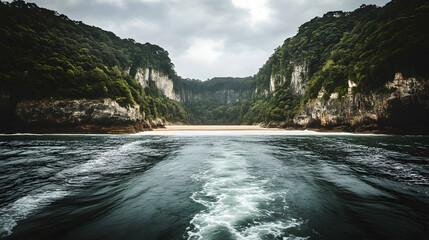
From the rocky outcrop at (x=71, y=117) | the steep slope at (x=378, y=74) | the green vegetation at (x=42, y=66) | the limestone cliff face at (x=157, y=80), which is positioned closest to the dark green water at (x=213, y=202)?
the steep slope at (x=378, y=74)

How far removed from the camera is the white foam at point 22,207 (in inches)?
157

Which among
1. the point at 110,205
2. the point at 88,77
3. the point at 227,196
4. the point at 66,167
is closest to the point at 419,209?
the point at 227,196

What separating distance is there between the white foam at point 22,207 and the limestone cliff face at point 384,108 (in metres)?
41.5

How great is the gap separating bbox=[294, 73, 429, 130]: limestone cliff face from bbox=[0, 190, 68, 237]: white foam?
136 feet

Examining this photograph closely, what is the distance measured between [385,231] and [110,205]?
740 cm

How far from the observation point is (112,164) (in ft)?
35.9

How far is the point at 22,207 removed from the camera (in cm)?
508

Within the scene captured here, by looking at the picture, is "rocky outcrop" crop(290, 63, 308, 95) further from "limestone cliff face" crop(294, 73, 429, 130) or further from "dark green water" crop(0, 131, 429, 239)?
"dark green water" crop(0, 131, 429, 239)

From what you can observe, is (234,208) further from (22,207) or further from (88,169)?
(88,169)

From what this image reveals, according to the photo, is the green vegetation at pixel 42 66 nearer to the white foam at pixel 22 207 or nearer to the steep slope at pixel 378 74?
the white foam at pixel 22 207

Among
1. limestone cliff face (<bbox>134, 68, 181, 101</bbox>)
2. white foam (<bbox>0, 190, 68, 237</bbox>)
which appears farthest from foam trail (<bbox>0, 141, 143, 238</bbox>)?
limestone cliff face (<bbox>134, 68, 181, 101</bbox>)

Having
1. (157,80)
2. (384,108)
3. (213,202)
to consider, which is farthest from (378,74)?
(157,80)

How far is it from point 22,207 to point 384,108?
1669 inches

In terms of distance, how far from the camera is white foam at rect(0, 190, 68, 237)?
399cm
